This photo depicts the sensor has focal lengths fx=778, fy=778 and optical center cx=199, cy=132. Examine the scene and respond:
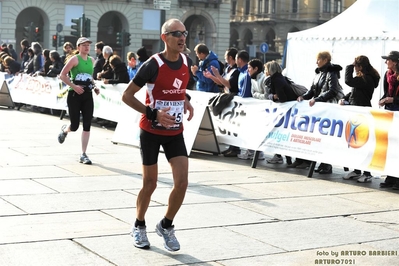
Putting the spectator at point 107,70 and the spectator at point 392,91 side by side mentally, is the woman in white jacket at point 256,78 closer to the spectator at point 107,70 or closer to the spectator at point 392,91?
the spectator at point 392,91

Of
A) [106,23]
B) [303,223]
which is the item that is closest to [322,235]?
[303,223]

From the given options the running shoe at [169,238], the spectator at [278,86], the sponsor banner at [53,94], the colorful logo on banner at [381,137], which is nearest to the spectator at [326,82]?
the spectator at [278,86]

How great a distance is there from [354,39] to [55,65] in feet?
24.5

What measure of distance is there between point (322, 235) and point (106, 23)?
64595 millimetres

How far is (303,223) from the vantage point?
7742 mm

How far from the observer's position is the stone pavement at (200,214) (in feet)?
20.7

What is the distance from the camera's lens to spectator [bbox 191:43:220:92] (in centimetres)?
1355

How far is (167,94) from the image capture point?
21.0 feet

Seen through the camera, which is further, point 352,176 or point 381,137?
point 352,176

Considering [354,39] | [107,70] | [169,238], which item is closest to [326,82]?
[169,238]

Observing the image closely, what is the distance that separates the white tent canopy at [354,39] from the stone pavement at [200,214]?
22.3ft

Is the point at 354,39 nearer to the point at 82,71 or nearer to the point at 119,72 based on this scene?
the point at 119,72

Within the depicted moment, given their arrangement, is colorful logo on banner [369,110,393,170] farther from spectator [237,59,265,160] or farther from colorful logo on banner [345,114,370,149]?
spectator [237,59,265,160]

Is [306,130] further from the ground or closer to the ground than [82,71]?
closer to the ground
